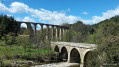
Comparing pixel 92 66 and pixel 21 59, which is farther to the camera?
pixel 21 59

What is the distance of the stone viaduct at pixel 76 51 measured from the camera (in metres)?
26.5

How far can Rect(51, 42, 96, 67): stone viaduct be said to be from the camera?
26527 millimetres

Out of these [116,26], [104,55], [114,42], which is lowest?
[104,55]

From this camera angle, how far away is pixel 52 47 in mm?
51156

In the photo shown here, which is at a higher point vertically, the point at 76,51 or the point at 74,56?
the point at 76,51

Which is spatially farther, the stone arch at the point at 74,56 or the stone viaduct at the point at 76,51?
the stone arch at the point at 74,56

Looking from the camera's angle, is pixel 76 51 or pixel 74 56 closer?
pixel 76 51

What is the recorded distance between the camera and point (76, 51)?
35062 millimetres

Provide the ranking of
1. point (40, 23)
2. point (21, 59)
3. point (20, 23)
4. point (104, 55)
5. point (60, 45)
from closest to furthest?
1. point (104, 55)
2. point (21, 59)
3. point (60, 45)
4. point (20, 23)
5. point (40, 23)

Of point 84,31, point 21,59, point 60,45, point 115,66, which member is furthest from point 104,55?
point 84,31

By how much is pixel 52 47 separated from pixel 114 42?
39431 mm

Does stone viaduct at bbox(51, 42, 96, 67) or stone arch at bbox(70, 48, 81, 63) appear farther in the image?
stone arch at bbox(70, 48, 81, 63)

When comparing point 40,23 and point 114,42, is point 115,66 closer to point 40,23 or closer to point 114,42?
point 114,42

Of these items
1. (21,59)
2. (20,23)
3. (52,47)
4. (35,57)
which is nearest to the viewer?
(21,59)
